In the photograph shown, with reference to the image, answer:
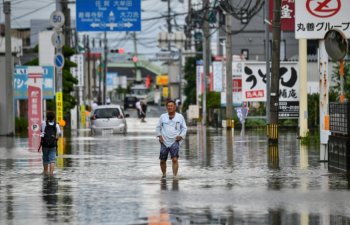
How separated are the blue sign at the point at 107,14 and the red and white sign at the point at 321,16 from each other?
968 inches

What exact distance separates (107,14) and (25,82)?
17.8ft

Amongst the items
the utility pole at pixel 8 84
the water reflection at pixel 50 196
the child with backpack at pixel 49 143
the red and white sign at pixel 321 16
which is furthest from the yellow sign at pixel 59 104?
the water reflection at pixel 50 196

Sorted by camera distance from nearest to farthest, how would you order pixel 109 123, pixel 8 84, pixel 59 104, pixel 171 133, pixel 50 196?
pixel 50 196 < pixel 171 133 < pixel 59 104 < pixel 8 84 < pixel 109 123

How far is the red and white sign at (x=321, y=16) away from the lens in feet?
78.6

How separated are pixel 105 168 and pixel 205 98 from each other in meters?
41.6

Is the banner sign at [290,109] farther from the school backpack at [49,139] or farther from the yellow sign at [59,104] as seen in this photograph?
the school backpack at [49,139]

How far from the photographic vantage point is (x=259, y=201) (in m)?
15.3

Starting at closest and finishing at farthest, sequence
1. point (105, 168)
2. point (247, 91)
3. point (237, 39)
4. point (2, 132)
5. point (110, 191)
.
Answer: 1. point (110, 191)
2. point (105, 168)
3. point (247, 91)
4. point (2, 132)
5. point (237, 39)

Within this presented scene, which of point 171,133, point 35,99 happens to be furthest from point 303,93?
point 171,133

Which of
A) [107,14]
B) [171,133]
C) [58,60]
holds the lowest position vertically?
[171,133]

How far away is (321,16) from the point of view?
24078 mm

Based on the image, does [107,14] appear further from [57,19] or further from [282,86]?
[282,86]

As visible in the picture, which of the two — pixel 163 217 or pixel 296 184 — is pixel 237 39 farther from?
pixel 163 217

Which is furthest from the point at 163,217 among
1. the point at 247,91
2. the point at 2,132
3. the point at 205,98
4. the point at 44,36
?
the point at 205,98
